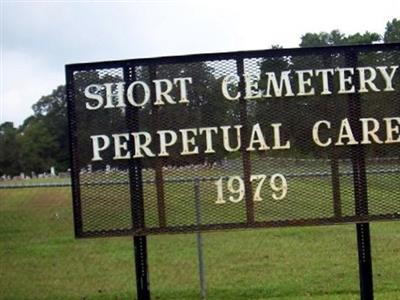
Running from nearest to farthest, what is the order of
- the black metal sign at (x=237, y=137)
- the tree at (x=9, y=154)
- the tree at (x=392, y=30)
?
the black metal sign at (x=237, y=137)
the tree at (x=392, y=30)
the tree at (x=9, y=154)

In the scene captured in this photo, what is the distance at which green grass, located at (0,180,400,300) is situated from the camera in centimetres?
859

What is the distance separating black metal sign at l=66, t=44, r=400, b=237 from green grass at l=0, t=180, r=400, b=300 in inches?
6.8

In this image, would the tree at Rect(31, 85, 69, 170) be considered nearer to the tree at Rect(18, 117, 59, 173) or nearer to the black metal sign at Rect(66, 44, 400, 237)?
the tree at Rect(18, 117, 59, 173)

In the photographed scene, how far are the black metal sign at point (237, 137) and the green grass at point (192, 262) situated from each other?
17 cm

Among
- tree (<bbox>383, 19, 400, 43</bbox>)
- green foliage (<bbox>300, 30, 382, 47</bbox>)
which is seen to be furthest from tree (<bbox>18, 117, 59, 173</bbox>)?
tree (<bbox>383, 19, 400, 43</bbox>)

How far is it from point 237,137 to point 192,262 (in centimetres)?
473

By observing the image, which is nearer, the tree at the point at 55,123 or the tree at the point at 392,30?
the tree at the point at 392,30

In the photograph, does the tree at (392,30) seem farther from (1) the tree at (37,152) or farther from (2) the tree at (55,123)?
(1) the tree at (37,152)

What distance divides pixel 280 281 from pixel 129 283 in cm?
199

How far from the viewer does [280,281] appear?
29.3 feet

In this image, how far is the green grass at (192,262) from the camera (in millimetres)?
8594

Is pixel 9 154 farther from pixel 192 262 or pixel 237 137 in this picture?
pixel 237 137

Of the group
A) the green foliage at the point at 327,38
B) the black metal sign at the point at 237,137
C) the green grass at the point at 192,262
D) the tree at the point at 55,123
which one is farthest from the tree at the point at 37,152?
the black metal sign at the point at 237,137

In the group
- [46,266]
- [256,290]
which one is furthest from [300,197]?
[46,266]
